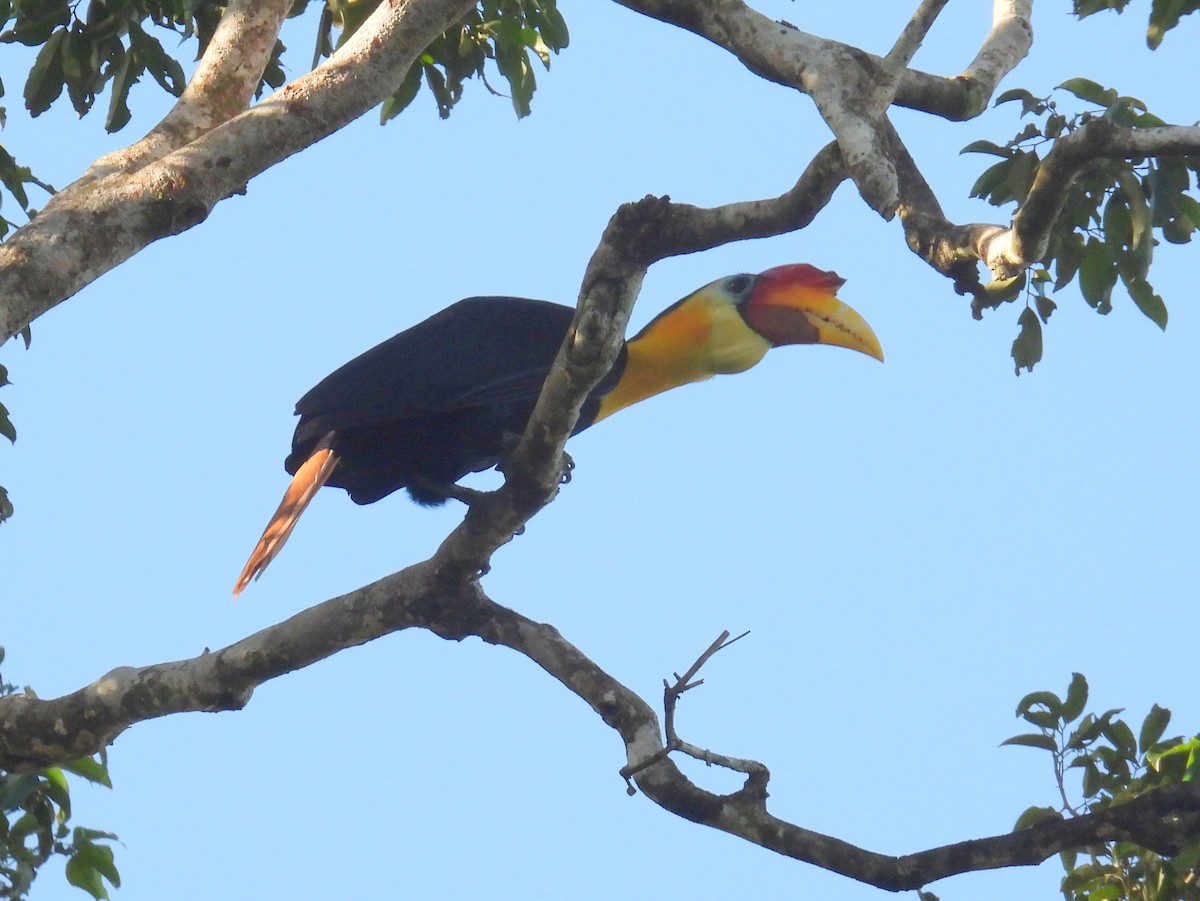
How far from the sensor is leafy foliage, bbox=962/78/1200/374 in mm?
3197

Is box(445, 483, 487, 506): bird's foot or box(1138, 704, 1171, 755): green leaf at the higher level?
box(445, 483, 487, 506): bird's foot

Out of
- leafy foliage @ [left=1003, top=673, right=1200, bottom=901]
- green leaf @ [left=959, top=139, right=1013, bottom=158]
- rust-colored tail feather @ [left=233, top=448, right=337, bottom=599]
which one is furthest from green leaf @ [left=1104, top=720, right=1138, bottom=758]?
rust-colored tail feather @ [left=233, top=448, right=337, bottom=599]

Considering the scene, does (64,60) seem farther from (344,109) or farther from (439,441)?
(439,441)

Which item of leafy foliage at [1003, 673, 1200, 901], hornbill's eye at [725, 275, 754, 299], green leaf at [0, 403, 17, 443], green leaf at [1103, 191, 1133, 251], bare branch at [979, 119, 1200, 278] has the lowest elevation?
leafy foliage at [1003, 673, 1200, 901]

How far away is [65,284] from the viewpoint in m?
2.81

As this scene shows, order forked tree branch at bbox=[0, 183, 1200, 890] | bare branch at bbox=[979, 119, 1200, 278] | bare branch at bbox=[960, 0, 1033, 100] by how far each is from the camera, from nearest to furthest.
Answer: bare branch at bbox=[979, 119, 1200, 278], forked tree branch at bbox=[0, 183, 1200, 890], bare branch at bbox=[960, 0, 1033, 100]

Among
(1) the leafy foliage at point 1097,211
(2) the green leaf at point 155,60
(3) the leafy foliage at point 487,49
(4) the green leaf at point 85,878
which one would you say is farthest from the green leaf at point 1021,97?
(4) the green leaf at point 85,878

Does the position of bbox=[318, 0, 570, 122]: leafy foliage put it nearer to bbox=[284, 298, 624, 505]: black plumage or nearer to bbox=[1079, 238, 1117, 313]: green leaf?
bbox=[284, 298, 624, 505]: black plumage

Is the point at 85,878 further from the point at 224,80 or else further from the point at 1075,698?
the point at 1075,698

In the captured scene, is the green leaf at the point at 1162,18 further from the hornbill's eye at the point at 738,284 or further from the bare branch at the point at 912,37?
the hornbill's eye at the point at 738,284

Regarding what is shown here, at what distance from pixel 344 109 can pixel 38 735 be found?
5.40ft

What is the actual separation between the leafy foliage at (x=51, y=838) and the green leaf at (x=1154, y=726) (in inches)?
98.4

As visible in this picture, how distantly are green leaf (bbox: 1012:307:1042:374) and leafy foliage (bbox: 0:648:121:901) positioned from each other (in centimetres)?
254

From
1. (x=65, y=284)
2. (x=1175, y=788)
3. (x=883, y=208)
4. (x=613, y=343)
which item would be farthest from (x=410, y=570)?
(x=1175, y=788)
